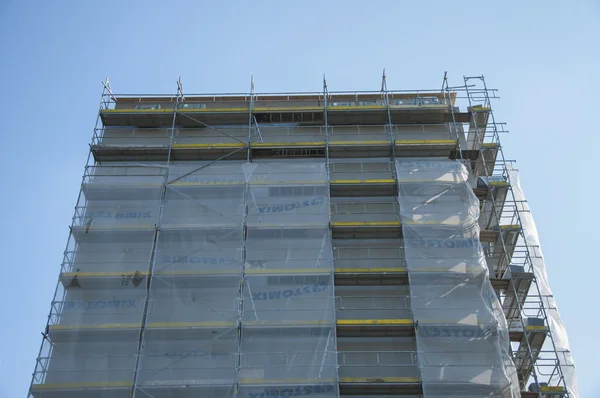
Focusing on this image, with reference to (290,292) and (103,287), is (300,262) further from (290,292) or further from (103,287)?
(103,287)

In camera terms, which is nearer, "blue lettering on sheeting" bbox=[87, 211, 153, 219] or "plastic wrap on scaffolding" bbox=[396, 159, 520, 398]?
"plastic wrap on scaffolding" bbox=[396, 159, 520, 398]

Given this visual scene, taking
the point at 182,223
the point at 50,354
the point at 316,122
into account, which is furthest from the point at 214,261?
the point at 316,122

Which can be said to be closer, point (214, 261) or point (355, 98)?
point (214, 261)

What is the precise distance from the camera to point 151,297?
19.8 metres

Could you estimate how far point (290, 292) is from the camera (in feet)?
65.3

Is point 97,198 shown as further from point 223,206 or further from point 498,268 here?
point 498,268

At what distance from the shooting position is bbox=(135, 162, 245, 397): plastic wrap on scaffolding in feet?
60.5

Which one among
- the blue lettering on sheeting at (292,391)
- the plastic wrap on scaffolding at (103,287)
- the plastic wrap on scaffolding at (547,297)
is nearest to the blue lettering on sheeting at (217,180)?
the plastic wrap on scaffolding at (103,287)

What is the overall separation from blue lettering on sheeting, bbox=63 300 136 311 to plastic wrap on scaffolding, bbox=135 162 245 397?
57 centimetres

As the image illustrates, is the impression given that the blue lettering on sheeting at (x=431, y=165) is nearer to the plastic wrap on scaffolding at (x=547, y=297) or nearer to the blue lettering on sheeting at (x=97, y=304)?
the plastic wrap on scaffolding at (x=547, y=297)

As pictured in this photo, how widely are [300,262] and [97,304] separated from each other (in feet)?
17.5

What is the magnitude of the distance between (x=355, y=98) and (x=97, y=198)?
29.8 feet

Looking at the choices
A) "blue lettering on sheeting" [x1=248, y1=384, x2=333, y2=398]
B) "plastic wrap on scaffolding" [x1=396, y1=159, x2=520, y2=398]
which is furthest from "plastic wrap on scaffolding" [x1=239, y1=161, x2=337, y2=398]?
"plastic wrap on scaffolding" [x1=396, y1=159, x2=520, y2=398]

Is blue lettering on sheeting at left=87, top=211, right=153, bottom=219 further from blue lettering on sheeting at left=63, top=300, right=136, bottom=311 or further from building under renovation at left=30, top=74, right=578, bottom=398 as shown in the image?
blue lettering on sheeting at left=63, top=300, right=136, bottom=311
